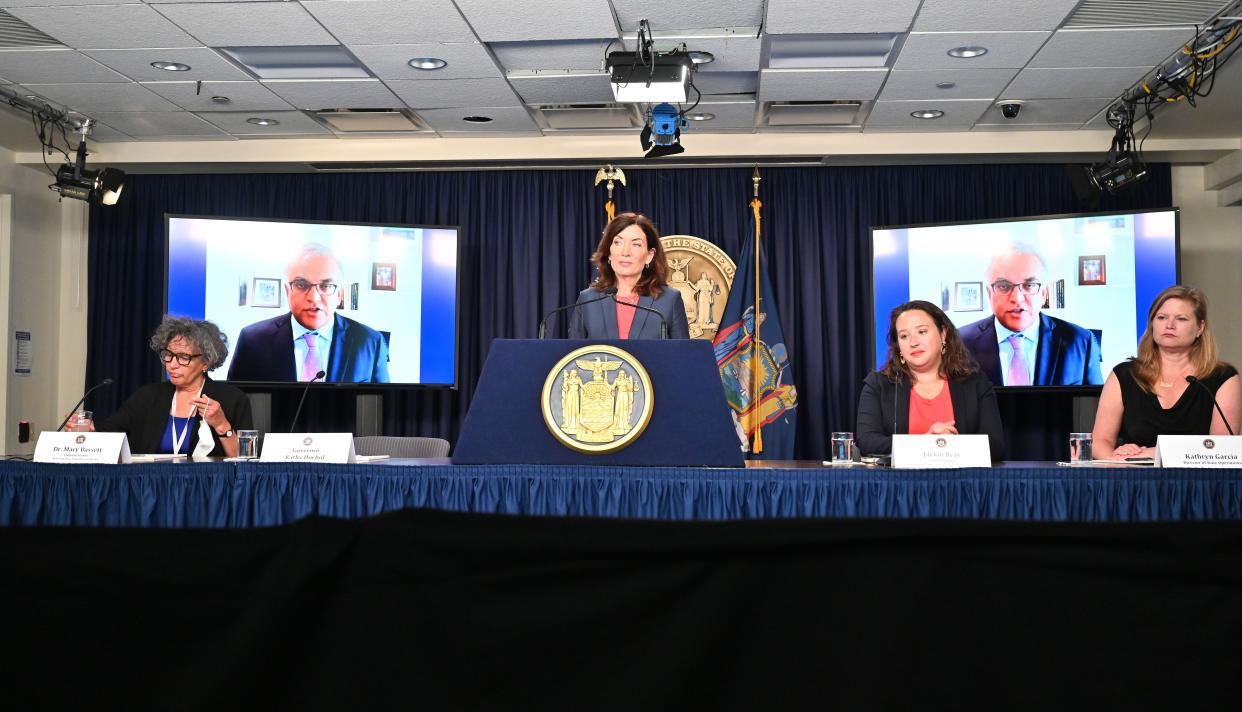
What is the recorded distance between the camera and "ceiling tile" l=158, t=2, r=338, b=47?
13.9ft

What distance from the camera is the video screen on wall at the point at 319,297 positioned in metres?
5.86

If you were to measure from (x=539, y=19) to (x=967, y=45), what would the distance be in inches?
82.0

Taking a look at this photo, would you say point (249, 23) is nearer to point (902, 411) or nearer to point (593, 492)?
point (902, 411)

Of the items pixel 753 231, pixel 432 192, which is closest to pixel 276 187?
pixel 432 192

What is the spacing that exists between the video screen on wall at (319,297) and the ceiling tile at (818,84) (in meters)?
2.36

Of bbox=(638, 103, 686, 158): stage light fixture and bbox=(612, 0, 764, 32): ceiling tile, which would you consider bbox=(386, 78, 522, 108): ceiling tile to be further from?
bbox=(612, 0, 764, 32): ceiling tile

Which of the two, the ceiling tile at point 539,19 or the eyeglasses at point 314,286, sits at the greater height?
the ceiling tile at point 539,19

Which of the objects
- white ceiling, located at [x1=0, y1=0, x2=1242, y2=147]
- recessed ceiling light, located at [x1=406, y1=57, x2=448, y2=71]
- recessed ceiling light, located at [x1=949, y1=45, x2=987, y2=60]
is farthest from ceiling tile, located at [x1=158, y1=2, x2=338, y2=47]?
recessed ceiling light, located at [x1=949, y1=45, x2=987, y2=60]

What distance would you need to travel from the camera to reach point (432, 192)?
22.6ft

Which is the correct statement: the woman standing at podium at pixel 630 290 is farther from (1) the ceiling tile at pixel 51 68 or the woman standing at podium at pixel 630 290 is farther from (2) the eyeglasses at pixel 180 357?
(1) the ceiling tile at pixel 51 68

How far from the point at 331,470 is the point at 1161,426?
2.58 meters

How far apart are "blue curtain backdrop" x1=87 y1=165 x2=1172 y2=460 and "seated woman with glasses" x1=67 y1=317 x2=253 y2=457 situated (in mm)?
2768

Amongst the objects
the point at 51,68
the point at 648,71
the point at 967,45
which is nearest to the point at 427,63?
the point at 648,71

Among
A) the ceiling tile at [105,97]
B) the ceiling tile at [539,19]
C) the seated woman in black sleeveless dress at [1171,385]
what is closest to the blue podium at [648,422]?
the seated woman in black sleeveless dress at [1171,385]
